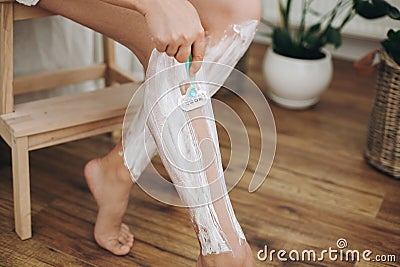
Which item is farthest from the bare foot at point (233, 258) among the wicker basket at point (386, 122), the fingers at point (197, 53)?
the wicker basket at point (386, 122)

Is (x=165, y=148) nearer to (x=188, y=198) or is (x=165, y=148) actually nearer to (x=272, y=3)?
(x=188, y=198)

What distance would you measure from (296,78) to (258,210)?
0.65m

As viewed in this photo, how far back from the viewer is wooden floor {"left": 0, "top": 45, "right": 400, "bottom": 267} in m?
1.28

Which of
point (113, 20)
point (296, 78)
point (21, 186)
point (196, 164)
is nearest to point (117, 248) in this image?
point (21, 186)

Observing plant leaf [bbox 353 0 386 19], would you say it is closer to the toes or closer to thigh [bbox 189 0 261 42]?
thigh [bbox 189 0 261 42]

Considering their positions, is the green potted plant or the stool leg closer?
the stool leg

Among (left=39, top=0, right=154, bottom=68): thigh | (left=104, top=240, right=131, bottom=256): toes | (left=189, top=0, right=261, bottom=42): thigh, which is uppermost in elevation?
(left=189, top=0, right=261, bottom=42): thigh

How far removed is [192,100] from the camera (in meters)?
1.03

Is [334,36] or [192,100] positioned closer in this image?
[192,100]

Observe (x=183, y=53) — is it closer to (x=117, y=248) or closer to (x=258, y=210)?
(x=117, y=248)

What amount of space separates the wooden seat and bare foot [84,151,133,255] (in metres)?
0.10

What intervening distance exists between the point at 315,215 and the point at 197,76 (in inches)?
22.6

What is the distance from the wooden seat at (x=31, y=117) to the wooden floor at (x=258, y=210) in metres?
0.10

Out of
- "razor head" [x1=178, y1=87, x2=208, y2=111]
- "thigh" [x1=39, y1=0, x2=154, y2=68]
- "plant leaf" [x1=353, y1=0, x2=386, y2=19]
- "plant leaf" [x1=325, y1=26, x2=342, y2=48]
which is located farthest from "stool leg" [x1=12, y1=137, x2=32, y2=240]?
"plant leaf" [x1=325, y1=26, x2=342, y2=48]
